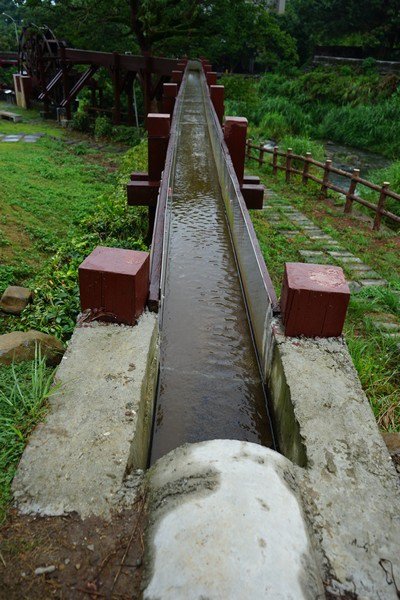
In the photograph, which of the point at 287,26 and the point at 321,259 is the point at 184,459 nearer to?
the point at 321,259

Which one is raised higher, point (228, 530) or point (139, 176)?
point (228, 530)

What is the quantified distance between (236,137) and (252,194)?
0.83 m

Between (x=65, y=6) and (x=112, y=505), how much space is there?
2595 cm

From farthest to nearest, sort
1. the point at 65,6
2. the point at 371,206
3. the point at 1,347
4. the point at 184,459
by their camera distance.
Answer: the point at 65,6 < the point at 371,206 < the point at 1,347 < the point at 184,459

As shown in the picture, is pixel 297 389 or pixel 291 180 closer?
pixel 297 389

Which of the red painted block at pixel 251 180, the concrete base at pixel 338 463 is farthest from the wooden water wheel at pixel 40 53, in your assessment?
the concrete base at pixel 338 463

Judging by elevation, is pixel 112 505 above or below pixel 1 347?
above

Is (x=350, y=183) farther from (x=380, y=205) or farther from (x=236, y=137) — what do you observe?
(x=236, y=137)

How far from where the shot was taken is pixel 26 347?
3365mm

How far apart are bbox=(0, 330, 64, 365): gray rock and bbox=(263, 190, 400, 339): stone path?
374 centimetres

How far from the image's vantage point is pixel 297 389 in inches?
99.2

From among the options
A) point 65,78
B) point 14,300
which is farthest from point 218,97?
point 65,78

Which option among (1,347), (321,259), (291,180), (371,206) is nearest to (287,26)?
(291,180)

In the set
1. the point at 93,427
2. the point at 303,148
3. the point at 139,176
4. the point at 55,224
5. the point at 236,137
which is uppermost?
the point at 236,137
